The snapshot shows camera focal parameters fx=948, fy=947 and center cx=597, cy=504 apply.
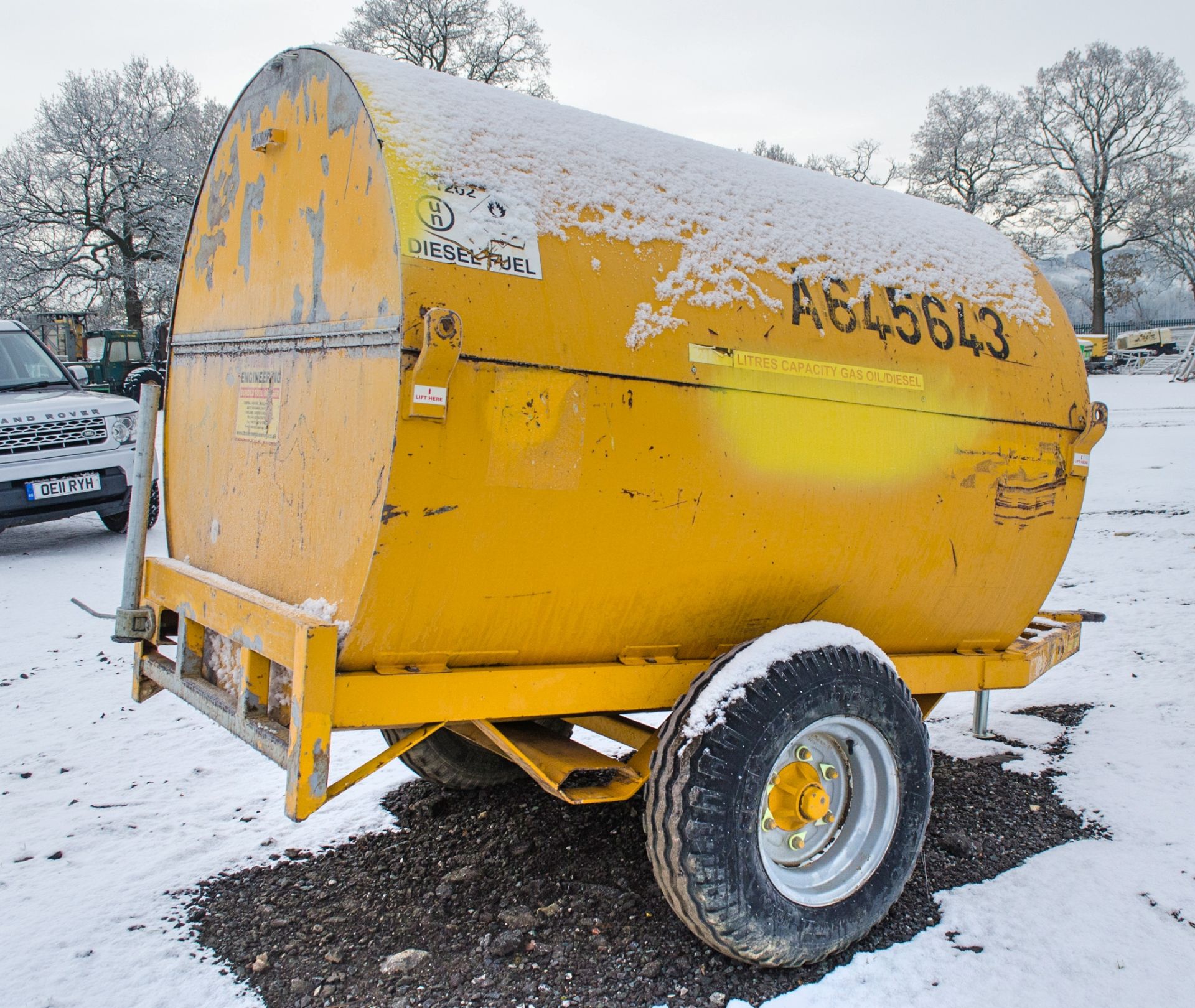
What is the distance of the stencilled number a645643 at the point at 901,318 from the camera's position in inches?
120

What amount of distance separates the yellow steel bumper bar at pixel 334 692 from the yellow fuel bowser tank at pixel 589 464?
0.01 meters

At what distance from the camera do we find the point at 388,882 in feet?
10.5

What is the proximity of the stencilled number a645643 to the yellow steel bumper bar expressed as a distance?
45.1 inches

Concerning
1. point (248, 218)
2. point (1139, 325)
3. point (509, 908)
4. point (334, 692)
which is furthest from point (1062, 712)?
point (1139, 325)

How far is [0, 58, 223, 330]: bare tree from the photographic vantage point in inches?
1173

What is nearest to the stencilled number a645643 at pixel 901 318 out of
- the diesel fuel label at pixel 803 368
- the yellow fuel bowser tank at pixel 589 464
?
the yellow fuel bowser tank at pixel 589 464

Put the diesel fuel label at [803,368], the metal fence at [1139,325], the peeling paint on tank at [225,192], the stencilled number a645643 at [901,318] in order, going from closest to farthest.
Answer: the diesel fuel label at [803,368], the stencilled number a645643 at [901,318], the peeling paint on tank at [225,192], the metal fence at [1139,325]

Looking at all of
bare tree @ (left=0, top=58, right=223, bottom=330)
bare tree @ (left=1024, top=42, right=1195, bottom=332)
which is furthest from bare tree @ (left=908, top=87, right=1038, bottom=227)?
bare tree @ (left=0, top=58, right=223, bottom=330)

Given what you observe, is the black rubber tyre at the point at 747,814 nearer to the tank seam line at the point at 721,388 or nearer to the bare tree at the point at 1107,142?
the tank seam line at the point at 721,388

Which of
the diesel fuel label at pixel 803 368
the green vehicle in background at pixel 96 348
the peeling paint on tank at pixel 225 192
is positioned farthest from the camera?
the green vehicle in background at pixel 96 348

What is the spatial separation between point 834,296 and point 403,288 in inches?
59.2

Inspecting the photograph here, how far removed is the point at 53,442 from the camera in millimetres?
8609

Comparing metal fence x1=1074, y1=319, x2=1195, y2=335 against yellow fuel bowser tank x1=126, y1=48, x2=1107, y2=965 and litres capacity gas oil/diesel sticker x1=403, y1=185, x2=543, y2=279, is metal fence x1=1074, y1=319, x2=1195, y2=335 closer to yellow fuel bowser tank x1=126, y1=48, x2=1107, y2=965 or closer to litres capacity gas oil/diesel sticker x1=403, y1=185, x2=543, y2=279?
yellow fuel bowser tank x1=126, y1=48, x2=1107, y2=965

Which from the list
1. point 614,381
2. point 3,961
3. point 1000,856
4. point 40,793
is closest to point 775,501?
point 614,381
